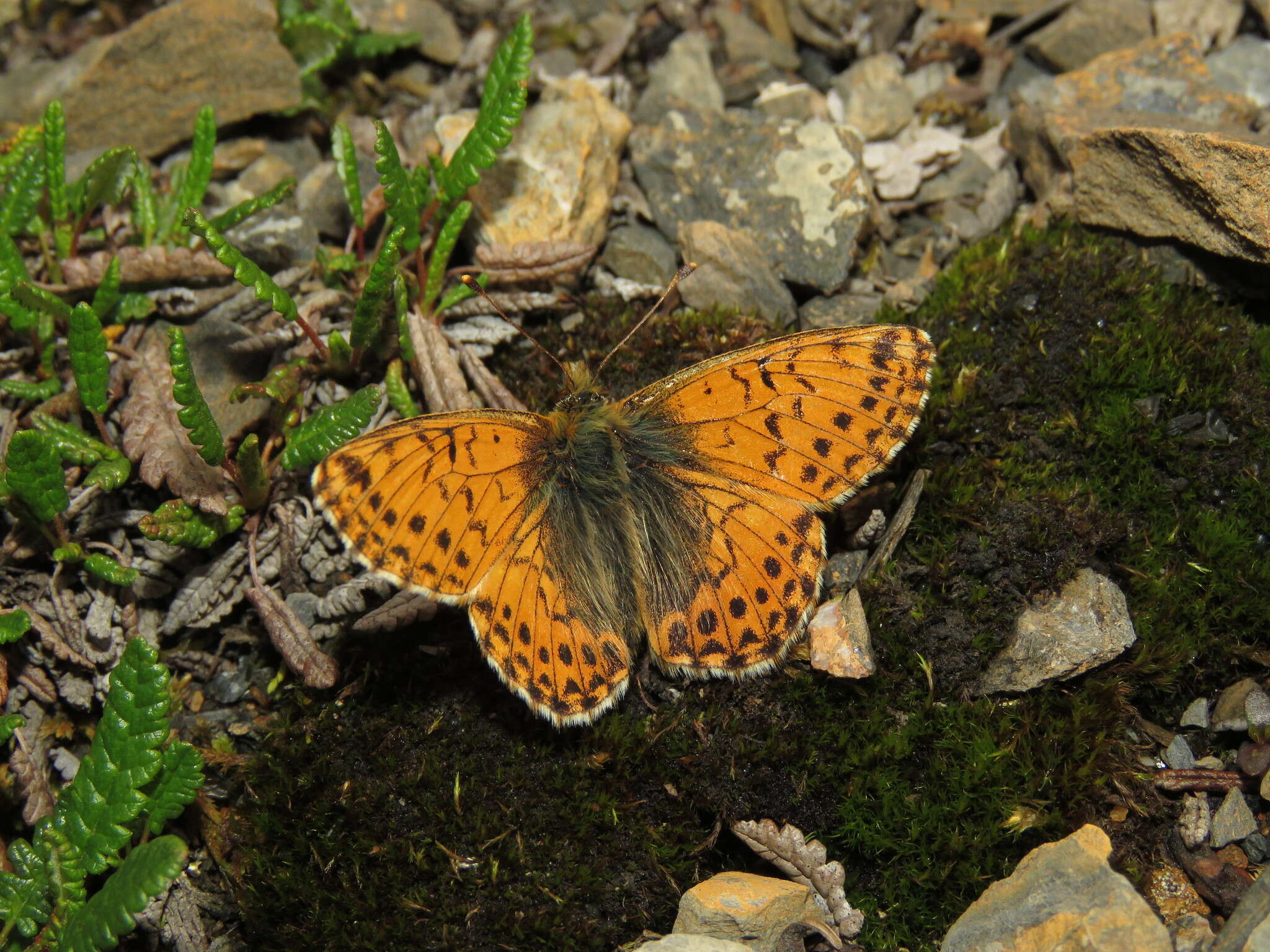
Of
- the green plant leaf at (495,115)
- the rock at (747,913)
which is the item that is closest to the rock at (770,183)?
the green plant leaf at (495,115)

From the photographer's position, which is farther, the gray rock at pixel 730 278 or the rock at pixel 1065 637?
the gray rock at pixel 730 278

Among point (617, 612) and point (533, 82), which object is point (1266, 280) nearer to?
point (617, 612)

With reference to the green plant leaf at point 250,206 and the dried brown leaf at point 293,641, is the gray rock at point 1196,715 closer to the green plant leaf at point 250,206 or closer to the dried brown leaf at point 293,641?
the dried brown leaf at point 293,641

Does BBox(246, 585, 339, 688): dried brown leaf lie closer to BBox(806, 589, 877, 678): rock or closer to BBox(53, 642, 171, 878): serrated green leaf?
BBox(53, 642, 171, 878): serrated green leaf

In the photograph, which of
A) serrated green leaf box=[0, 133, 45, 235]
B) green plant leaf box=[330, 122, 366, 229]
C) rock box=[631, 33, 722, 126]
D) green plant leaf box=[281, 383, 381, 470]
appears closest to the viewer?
green plant leaf box=[281, 383, 381, 470]

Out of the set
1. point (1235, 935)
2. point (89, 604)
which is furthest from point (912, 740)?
point (89, 604)

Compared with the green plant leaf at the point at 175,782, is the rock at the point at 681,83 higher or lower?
higher

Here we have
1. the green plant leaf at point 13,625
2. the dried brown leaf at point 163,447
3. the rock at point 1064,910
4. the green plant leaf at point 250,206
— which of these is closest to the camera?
the rock at point 1064,910

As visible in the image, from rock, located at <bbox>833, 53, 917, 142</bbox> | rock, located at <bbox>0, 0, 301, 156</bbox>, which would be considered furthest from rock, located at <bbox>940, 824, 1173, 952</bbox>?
rock, located at <bbox>0, 0, 301, 156</bbox>
